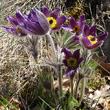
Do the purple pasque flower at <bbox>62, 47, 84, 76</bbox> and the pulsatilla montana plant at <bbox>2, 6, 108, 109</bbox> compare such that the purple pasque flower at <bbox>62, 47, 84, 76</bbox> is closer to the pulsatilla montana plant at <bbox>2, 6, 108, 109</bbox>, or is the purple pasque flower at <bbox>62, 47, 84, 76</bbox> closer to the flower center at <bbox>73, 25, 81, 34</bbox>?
the pulsatilla montana plant at <bbox>2, 6, 108, 109</bbox>

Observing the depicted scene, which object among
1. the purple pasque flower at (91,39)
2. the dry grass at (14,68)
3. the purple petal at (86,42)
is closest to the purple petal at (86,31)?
the purple pasque flower at (91,39)

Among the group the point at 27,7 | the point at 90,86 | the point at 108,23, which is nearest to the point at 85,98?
the point at 90,86

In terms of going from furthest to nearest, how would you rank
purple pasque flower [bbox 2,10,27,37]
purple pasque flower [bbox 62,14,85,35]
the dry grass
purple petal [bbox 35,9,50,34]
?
the dry grass < purple pasque flower [bbox 62,14,85,35] < purple pasque flower [bbox 2,10,27,37] < purple petal [bbox 35,9,50,34]

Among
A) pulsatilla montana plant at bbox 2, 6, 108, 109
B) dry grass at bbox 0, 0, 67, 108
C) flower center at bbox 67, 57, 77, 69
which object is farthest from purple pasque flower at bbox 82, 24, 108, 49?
dry grass at bbox 0, 0, 67, 108

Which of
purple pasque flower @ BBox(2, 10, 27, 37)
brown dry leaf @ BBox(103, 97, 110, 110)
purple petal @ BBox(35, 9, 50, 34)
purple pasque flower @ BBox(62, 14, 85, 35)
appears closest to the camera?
Result: purple petal @ BBox(35, 9, 50, 34)

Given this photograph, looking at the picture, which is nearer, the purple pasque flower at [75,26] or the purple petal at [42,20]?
the purple petal at [42,20]

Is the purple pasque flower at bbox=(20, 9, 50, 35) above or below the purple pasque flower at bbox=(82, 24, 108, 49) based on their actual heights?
above

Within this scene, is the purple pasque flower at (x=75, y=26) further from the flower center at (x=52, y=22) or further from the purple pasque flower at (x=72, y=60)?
the purple pasque flower at (x=72, y=60)

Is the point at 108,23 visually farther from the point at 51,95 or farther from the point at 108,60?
the point at 51,95
